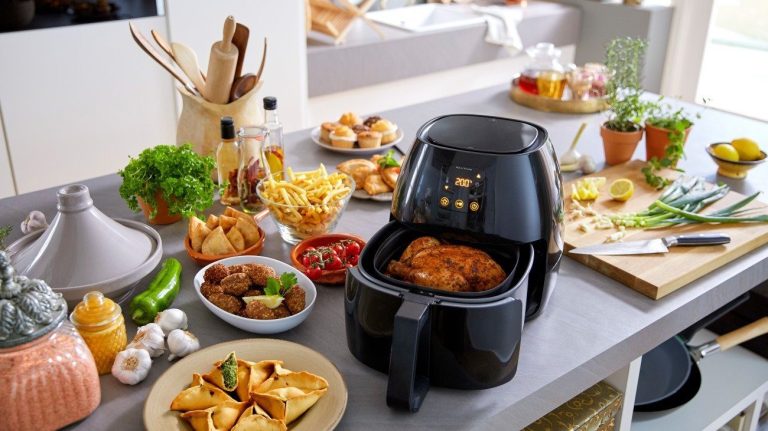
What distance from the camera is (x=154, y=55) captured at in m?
1.52

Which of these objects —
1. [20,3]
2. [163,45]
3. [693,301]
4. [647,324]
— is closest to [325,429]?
[647,324]

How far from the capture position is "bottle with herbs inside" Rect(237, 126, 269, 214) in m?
1.49

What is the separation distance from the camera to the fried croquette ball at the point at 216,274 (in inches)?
46.6

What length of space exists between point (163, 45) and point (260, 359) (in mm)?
836

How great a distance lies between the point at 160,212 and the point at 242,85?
1.10 ft

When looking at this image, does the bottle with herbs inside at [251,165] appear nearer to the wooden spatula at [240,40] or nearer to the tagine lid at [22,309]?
the wooden spatula at [240,40]

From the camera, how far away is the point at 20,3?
254 centimetres

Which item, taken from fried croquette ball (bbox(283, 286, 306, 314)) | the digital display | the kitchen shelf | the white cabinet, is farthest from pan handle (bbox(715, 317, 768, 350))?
the white cabinet

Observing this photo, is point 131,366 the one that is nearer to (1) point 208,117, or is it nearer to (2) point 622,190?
(1) point 208,117

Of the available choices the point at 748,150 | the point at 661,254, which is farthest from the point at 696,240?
the point at 748,150

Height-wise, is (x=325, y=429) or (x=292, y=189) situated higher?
(x=292, y=189)

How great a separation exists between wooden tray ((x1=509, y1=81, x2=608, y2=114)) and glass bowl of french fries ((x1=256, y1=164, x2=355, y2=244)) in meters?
0.94

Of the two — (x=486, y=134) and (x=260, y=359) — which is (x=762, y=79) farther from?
(x=260, y=359)

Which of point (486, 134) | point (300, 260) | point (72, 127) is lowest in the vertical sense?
point (72, 127)
